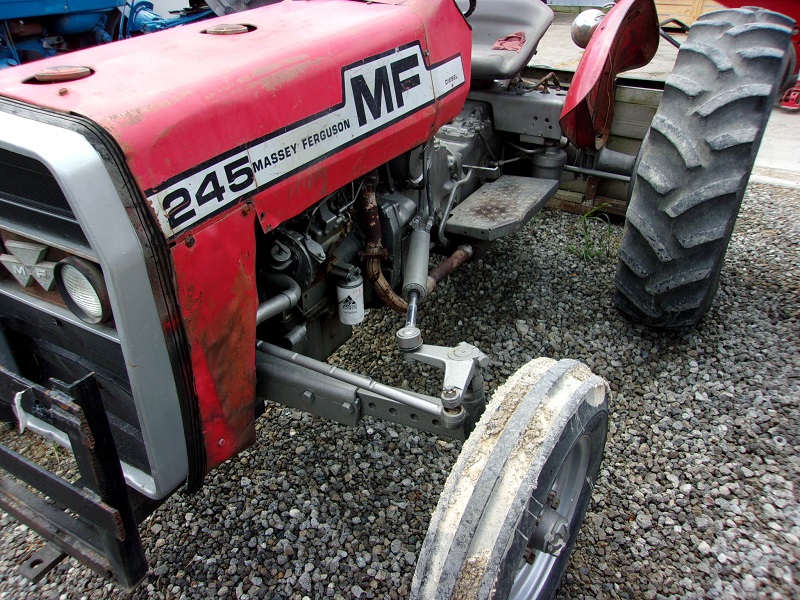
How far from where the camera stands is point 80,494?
1.34m

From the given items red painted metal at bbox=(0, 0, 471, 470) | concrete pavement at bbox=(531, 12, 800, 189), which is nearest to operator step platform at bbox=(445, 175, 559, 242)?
red painted metal at bbox=(0, 0, 471, 470)

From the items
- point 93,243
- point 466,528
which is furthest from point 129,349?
point 466,528

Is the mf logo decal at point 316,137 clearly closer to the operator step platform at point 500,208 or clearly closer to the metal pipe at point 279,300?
the metal pipe at point 279,300

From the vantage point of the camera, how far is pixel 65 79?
1.38m

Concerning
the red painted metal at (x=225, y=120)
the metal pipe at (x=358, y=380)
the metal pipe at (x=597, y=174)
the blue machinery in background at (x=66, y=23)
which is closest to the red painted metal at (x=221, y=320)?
the red painted metal at (x=225, y=120)

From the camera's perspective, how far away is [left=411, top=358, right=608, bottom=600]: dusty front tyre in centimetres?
130

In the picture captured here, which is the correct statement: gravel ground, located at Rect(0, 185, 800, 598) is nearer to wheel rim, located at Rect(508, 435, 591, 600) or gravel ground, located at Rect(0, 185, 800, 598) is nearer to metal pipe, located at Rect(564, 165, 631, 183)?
wheel rim, located at Rect(508, 435, 591, 600)

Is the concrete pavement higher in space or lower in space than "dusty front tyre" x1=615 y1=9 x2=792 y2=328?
lower

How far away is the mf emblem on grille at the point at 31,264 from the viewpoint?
1.41 metres

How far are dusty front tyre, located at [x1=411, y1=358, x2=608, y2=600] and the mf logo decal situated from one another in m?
0.77

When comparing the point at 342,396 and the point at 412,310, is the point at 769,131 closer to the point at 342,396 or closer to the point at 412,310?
the point at 412,310

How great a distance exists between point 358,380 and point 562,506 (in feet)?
2.39

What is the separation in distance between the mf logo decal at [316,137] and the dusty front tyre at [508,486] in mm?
765

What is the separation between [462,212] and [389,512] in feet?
4.10
